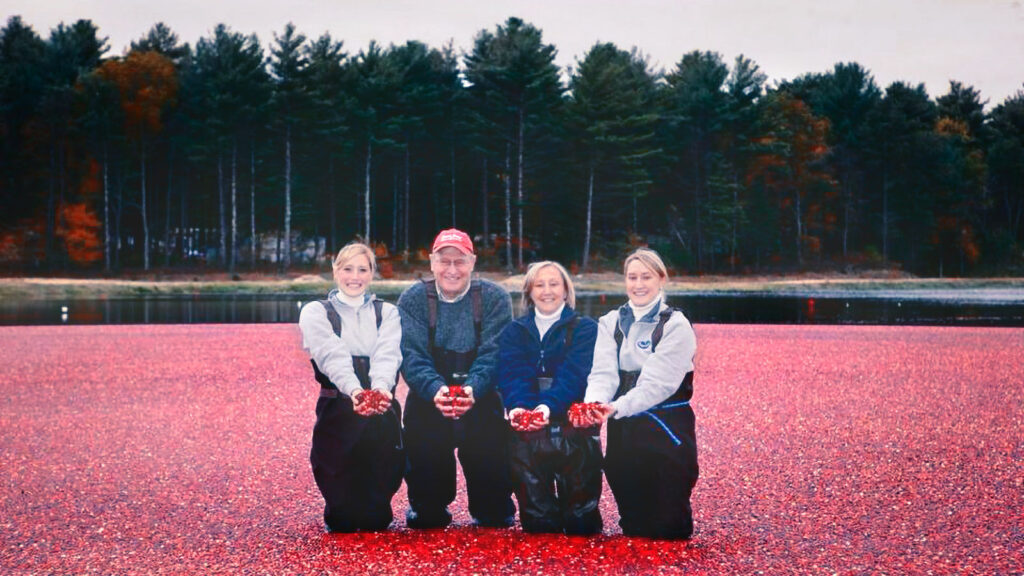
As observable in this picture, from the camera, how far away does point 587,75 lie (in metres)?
56.0

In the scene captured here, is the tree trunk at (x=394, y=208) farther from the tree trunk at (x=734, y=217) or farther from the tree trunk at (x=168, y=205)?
the tree trunk at (x=734, y=217)

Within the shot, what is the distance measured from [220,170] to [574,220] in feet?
72.3

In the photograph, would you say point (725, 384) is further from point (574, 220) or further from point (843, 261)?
point (843, 261)

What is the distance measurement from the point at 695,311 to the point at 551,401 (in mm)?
28090

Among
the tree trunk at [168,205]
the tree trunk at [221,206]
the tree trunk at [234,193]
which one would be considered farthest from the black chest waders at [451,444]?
the tree trunk at [168,205]

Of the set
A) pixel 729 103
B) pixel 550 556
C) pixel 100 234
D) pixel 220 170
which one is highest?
pixel 729 103

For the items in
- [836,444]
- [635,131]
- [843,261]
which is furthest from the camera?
[843,261]

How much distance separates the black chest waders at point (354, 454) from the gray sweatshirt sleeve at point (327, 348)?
0.20 feet

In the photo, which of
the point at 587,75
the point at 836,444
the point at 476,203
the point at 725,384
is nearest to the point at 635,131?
the point at 587,75

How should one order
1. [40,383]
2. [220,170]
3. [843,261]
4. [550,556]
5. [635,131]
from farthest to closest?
[843,261] < [635,131] < [220,170] < [40,383] < [550,556]

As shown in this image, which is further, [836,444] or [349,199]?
[349,199]

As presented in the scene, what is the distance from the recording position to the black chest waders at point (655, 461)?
532cm

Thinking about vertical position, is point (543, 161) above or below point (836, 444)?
above

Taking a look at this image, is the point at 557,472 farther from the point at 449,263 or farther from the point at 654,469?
the point at 449,263
